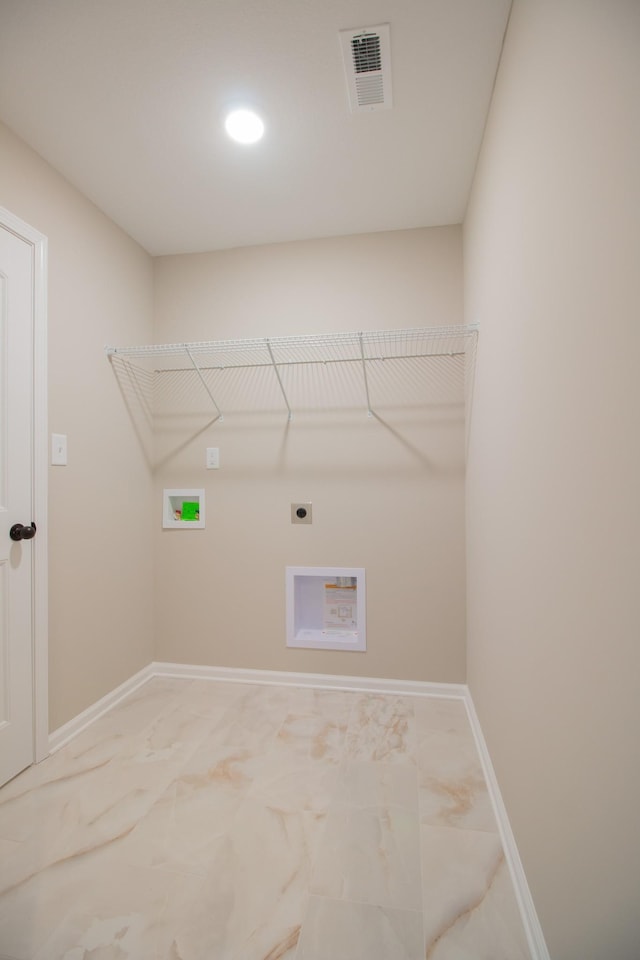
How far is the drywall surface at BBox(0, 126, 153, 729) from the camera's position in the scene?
1844mm

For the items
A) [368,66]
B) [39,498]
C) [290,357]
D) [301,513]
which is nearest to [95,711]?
[39,498]

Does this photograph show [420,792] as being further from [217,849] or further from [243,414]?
[243,414]

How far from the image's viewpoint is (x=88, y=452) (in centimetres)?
206

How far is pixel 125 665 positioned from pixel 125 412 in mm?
1353

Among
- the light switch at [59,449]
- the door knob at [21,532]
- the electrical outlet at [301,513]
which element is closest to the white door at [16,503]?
the door knob at [21,532]

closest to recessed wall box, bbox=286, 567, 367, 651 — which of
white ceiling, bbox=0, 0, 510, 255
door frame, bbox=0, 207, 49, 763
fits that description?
door frame, bbox=0, 207, 49, 763

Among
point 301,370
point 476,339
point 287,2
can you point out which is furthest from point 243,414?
point 287,2

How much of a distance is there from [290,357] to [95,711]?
203 cm

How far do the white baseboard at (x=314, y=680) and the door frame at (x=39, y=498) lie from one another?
2.71 feet

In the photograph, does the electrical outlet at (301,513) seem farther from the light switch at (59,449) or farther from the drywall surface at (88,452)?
the light switch at (59,449)

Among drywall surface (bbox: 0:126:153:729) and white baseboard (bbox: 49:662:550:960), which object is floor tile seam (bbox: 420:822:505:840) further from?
drywall surface (bbox: 0:126:153:729)

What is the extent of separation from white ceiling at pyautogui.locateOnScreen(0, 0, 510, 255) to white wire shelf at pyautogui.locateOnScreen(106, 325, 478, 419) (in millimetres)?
631

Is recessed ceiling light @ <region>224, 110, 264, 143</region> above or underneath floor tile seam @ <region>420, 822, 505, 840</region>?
above

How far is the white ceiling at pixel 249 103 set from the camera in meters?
1.27
